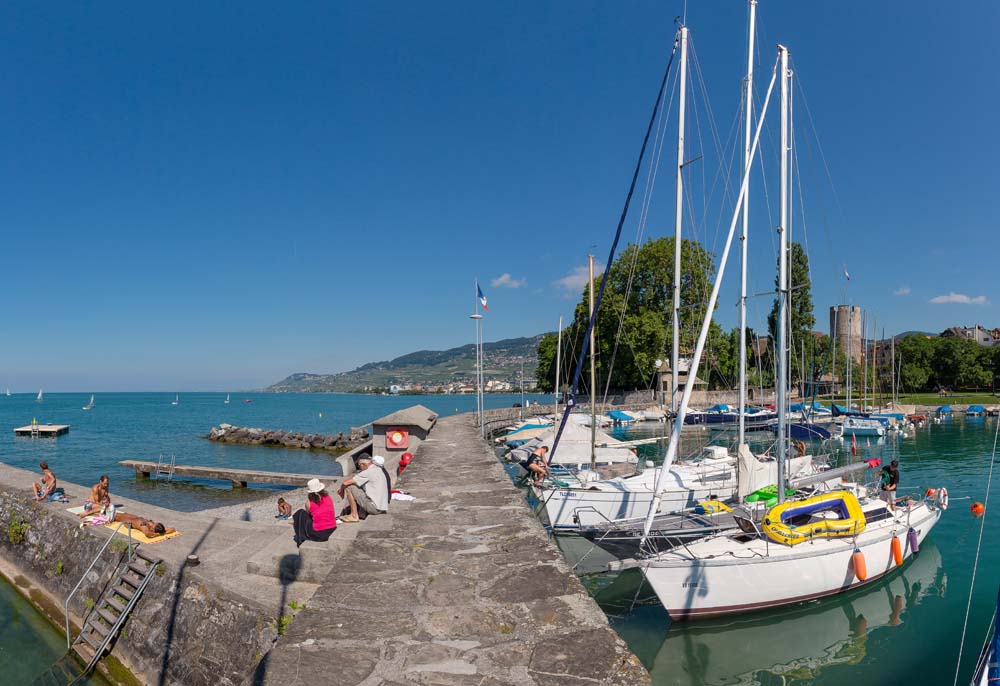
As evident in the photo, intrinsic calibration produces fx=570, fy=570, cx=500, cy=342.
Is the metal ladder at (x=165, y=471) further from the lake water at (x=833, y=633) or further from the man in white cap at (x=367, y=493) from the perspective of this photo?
the man in white cap at (x=367, y=493)

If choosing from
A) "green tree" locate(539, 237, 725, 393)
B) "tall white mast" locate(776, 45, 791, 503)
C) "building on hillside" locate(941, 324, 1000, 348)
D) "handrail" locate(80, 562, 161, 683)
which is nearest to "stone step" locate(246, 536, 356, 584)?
"handrail" locate(80, 562, 161, 683)

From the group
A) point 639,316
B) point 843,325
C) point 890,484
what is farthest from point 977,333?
point 890,484

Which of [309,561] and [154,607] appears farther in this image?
[154,607]

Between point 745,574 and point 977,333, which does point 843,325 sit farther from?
point 745,574

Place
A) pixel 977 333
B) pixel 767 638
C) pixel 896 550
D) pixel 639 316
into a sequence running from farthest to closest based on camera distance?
pixel 977 333
pixel 639 316
pixel 896 550
pixel 767 638

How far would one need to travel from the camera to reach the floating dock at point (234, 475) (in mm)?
26141

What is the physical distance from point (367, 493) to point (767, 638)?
26.2ft

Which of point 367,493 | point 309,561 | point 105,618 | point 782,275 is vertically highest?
point 782,275

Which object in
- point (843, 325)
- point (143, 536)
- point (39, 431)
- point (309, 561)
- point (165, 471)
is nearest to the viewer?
point (309, 561)

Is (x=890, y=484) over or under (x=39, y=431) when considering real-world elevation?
over

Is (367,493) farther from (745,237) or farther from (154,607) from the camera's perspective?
(745,237)

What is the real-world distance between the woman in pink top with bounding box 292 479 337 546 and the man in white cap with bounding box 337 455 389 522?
82cm

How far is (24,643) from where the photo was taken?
10.4 meters

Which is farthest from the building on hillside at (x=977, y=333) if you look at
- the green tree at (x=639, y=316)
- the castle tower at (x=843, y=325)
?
the green tree at (x=639, y=316)
